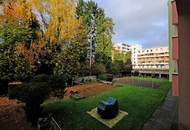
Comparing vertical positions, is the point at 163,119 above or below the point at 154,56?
below

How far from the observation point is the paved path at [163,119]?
11.2 metres

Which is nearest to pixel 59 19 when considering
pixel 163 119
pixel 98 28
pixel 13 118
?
pixel 13 118

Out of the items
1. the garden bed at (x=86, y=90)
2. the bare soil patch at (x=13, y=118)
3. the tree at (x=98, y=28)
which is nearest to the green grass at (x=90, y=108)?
the bare soil patch at (x=13, y=118)

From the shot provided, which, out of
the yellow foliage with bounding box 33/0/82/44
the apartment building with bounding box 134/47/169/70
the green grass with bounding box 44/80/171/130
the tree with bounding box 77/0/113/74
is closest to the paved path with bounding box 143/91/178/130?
the green grass with bounding box 44/80/171/130

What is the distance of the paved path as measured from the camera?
11179mm

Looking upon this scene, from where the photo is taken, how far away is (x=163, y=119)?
1239cm

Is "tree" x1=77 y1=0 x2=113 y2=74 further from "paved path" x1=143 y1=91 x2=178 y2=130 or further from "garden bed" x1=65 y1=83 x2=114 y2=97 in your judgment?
"paved path" x1=143 y1=91 x2=178 y2=130

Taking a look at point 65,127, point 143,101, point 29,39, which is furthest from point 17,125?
point 29,39

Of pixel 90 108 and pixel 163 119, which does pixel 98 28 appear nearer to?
pixel 90 108

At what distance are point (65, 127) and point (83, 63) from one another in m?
19.4

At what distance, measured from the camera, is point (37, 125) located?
39.1 ft

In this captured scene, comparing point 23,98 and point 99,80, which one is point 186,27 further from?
point 99,80

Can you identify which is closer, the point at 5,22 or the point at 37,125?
the point at 37,125

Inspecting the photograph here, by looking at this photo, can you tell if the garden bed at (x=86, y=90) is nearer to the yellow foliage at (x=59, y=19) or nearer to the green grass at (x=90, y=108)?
the green grass at (x=90, y=108)
